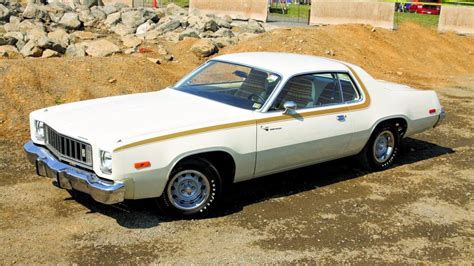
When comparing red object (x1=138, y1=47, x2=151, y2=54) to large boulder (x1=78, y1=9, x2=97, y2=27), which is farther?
large boulder (x1=78, y1=9, x2=97, y2=27)

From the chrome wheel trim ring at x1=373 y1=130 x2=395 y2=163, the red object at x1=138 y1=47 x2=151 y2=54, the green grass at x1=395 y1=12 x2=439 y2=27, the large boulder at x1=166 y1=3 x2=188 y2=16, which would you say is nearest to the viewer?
the chrome wheel trim ring at x1=373 y1=130 x2=395 y2=163

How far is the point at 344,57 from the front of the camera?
16.6 m

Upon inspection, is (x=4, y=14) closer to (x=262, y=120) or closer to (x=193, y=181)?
(x=262, y=120)

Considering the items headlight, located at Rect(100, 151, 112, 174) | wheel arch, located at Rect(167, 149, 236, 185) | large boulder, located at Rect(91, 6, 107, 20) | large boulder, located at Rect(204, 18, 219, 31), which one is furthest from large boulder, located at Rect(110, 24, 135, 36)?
headlight, located at Rect(100, 151, 112, 174)

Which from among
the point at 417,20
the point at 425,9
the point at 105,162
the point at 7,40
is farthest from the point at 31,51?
the point at 425,9

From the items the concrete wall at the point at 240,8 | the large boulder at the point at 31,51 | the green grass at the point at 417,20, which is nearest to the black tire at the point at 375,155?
the large boulder at the point at 31,51

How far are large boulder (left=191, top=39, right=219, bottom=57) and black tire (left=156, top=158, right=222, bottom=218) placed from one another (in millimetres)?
10327

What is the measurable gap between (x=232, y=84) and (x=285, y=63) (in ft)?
2.21

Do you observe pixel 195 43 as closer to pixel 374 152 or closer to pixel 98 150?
pixel 374 152

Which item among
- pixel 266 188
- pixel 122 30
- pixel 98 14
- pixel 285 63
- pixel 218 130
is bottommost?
pixel 266 188

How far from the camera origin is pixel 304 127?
253 inches

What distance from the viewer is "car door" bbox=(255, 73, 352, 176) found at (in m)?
6.16

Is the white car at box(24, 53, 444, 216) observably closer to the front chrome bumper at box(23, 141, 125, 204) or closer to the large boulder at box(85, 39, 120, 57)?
the front chrome bumper at box(23, 141, 125, 204)

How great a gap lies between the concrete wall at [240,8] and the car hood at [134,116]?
20.8 m
